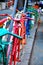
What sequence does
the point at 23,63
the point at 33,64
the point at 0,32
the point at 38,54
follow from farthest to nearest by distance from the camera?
the point at 38,54
the point at 33,64
the point at 23,63
the point at 0,32

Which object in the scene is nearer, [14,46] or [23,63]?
[14,46]

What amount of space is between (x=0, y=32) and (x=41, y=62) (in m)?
4.33

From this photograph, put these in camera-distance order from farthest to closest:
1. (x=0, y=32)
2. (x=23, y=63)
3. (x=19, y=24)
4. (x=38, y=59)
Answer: (x=38, y=59) → (x=23, y=63) → (x=19, y=24) → (x=0, y=32)

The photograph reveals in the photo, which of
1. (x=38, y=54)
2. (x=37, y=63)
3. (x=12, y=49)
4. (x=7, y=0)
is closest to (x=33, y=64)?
(x=37, y=63)

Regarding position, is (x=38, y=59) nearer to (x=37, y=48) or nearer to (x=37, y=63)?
(x=37, y=63)

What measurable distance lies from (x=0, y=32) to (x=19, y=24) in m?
2.71

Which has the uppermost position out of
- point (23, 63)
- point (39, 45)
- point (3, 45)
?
point (3, 45)

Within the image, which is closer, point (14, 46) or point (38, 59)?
point (14, 46)

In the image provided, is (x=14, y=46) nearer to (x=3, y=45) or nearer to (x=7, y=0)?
(x=3, y=45)

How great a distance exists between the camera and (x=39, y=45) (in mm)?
9992

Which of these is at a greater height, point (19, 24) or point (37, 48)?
point (19, 24)

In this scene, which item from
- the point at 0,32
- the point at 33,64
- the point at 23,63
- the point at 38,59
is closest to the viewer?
the point at 0,32

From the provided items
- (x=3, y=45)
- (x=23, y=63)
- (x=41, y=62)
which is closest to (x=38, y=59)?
(x=41, y=62)

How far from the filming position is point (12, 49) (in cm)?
510
